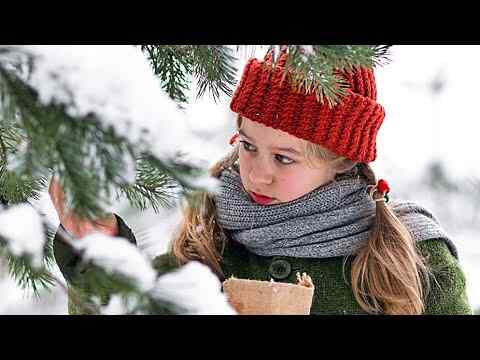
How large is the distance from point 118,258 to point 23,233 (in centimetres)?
9

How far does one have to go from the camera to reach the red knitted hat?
0.89 m

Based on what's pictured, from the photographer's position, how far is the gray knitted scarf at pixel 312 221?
1.01 m

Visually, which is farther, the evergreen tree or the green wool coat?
the green wool coat

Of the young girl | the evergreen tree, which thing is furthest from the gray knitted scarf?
the evergreen tree

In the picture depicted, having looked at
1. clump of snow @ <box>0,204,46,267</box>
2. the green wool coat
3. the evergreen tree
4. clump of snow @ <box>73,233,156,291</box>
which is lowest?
the green wool coat

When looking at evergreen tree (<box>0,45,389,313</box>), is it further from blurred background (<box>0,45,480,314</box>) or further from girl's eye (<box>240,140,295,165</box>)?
blurred background (<box>0,45,480,314</box>)

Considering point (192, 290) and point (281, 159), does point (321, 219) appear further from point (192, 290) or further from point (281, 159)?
point (192, 290)

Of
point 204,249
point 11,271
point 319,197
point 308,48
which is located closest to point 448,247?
point 319,197

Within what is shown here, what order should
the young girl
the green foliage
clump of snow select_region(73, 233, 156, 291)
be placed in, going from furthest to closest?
the young girl → the green foliage → clump of snow select_region(73, 233, 156, 291)

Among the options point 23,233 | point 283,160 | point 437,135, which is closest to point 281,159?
point 283,160

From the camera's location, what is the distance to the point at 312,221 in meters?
1.01

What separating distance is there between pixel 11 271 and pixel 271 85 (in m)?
0.46

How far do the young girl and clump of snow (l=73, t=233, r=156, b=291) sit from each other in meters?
0.48

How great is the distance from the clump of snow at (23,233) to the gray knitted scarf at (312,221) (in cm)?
53
